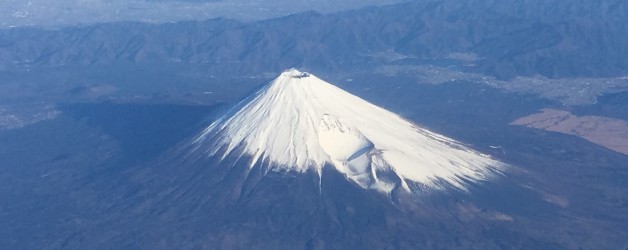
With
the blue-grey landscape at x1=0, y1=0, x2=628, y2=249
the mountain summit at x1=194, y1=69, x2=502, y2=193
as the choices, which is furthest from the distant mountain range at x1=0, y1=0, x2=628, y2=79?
the mountain summit at x1=194, y1=69, x2=502, y2=193

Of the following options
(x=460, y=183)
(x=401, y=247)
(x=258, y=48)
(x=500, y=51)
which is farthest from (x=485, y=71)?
(x=401, y=247)

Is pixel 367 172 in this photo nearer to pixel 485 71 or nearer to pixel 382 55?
pixel 485 71

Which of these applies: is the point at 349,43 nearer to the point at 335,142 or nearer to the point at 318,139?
the point at 335,142

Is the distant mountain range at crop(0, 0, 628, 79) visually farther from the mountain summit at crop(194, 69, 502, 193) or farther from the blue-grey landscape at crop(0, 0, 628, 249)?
the mountain summit at crop(194, 69, 502, 193)

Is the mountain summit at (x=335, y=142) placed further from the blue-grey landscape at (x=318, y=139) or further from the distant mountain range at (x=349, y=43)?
the distant mountain range at (x=349, y=43)

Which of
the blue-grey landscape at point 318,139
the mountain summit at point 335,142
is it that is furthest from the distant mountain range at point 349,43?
the mountain summit at point 335,142

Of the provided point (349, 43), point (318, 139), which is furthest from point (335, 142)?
point (349, 43)

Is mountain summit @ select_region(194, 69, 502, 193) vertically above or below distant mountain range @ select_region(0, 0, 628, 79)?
above
